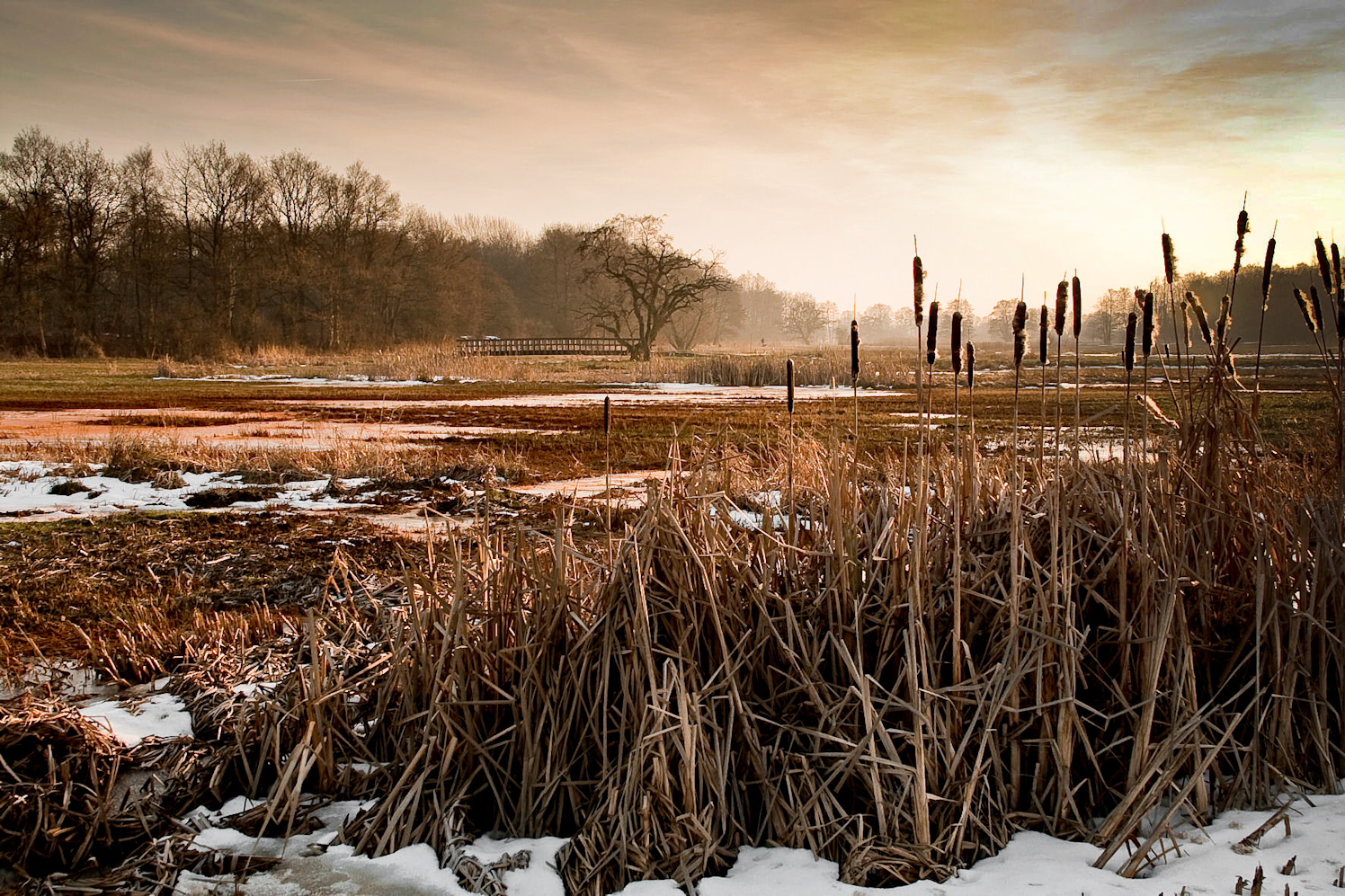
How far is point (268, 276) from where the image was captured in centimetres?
4938

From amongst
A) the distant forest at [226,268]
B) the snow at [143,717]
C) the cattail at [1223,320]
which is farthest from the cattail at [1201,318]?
the distant forest at [226,268]

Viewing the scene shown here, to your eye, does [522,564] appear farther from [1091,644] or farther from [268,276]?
[268,276]

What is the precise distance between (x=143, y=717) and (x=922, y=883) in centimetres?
294

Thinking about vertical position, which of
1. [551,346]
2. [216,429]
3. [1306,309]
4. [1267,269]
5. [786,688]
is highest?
[551,346]

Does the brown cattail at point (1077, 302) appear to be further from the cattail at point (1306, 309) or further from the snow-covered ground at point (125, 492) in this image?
the snow-covered ground at point (125, 492)

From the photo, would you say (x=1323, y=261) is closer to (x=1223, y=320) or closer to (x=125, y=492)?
(x=1223, y=320)

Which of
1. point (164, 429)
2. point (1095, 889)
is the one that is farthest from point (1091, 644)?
point (164, 429)

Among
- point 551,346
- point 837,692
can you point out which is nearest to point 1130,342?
point 837,692

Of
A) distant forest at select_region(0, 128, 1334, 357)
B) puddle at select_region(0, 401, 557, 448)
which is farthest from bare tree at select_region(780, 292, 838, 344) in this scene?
puddle at select_region(0, 401, 557, 448)

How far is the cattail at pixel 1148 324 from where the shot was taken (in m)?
2.91

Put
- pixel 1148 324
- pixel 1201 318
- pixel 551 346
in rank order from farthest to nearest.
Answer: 1. pixel 551 346
2. pixel 1201 318
3. pixel 1148 324

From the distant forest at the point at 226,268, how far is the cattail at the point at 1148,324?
119ft

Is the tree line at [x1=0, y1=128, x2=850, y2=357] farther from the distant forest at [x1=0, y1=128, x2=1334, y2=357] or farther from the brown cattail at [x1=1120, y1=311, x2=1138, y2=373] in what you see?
the brown cattail at [x1=1120, y1=311, x2=1138, y2=373]

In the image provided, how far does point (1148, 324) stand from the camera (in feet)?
9.66
